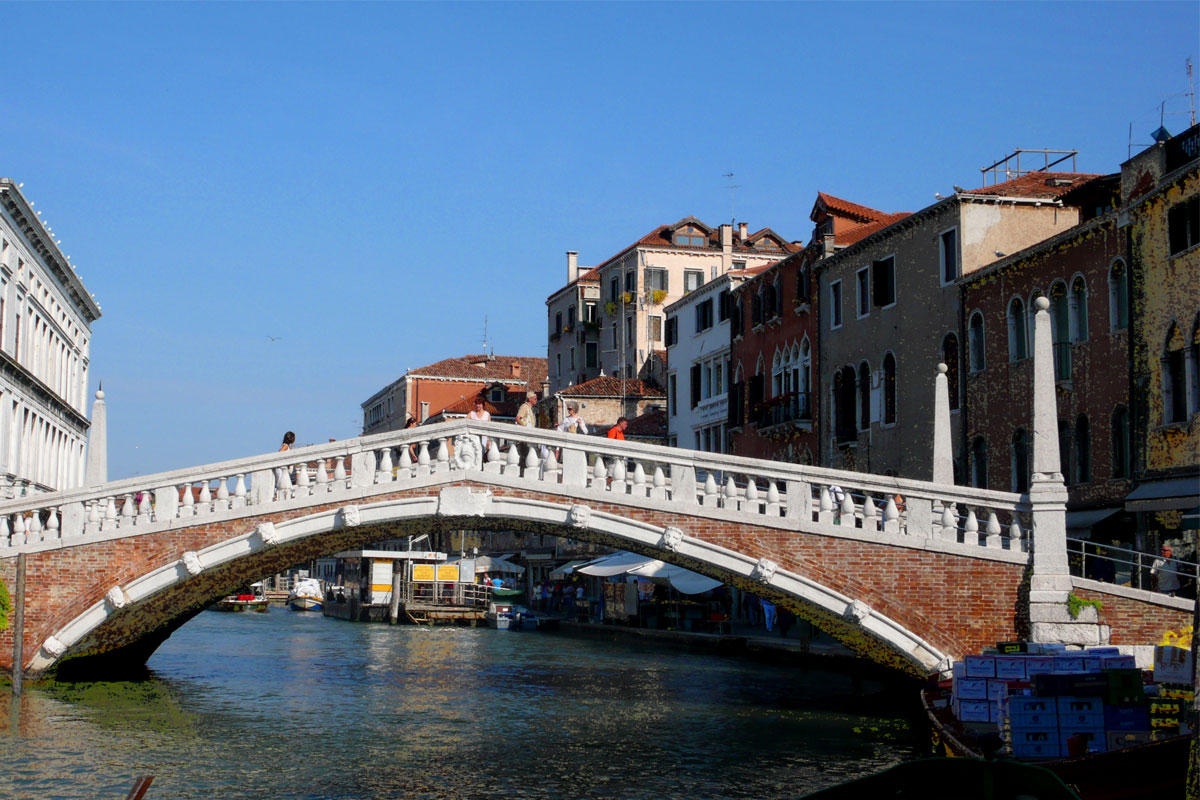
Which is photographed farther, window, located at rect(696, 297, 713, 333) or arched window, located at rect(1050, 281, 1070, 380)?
window, located at rect(696, 297, 713, 333)

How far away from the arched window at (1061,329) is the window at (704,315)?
54.4ft

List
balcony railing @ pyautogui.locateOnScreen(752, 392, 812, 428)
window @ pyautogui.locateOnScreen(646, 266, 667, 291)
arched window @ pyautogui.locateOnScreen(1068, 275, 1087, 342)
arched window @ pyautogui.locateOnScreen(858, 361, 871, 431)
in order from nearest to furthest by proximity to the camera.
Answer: arched window @ pyautogui.locateOnScreen(1068, 275, 1087, 342) < arched window @ pyautogui.locateOnScreen(858, 361, 871, 431) < balcony railing @ pyautogui.locateOnScreen(752, 392, 812, 428) < window @ pyautogui.locateOnScreen(646, 266, 667, 291)

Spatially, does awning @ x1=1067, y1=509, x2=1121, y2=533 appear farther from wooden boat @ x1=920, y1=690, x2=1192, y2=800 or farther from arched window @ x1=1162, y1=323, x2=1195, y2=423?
wooden boat @ x1=920, y1=690, x2=1192, y2=800

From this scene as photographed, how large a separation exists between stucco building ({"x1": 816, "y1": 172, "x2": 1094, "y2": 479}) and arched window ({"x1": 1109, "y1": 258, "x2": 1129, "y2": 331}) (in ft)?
13.1

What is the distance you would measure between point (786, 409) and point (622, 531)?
54.6 feet

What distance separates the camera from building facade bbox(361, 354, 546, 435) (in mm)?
65750

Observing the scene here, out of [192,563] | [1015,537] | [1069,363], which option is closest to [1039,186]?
[1069,363]

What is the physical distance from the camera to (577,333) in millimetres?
51844

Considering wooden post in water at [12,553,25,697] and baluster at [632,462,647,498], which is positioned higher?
baluster at [632,462,647,498]

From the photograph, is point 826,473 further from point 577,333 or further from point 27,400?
point 577,333

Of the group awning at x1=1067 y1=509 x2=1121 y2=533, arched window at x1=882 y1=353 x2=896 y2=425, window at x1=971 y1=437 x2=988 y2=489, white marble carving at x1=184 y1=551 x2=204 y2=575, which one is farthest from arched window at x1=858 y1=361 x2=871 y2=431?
white marble carving at x1=184 y1=551 x2=204 y2=575

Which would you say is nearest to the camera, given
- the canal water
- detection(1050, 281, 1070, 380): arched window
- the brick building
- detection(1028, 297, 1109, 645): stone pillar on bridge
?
the canal water

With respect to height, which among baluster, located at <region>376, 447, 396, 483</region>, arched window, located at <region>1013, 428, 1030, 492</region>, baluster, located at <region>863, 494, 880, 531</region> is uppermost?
arched window, located at <region>1013, 428, 1030, 492</region>

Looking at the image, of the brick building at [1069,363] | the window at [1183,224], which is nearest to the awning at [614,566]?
the brick building at [1069,363]
